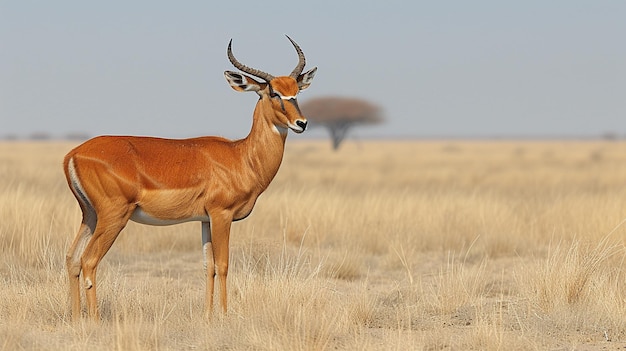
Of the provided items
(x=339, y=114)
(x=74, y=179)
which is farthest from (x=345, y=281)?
(x=339, y=114)

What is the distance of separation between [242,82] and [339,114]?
57.3m

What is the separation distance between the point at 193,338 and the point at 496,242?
6.34 metres

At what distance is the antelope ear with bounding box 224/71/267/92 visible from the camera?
21.8 feet

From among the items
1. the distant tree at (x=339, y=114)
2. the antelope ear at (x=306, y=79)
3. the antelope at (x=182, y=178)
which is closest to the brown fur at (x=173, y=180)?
the antelope at (x=182, y=178)

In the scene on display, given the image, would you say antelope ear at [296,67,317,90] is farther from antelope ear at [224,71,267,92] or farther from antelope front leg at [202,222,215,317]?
antelope front leg at [202,222,215,317]


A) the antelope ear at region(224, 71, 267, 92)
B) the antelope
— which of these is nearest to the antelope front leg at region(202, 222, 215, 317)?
the antelope

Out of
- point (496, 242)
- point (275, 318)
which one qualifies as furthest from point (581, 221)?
point (275, 318)

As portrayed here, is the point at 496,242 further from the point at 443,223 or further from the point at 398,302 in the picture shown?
the point at 398,302

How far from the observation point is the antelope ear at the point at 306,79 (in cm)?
700

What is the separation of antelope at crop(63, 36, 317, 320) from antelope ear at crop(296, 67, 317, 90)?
0.12 ft

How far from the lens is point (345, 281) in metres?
9.49

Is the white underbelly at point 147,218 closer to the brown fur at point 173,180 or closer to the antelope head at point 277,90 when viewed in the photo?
the brown fur at point 173,180

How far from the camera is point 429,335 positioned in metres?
6.32

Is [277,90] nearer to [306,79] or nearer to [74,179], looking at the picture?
[306,79]
